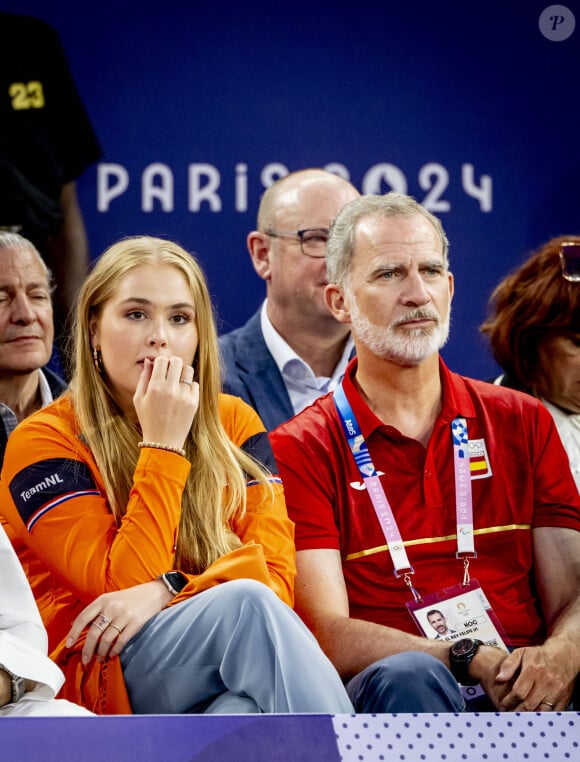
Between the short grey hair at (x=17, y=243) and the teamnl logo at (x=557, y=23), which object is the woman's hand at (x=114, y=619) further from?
the teamnl logo at (x=557, y=23)

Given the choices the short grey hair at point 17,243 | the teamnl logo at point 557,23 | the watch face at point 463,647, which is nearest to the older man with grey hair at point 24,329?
the short grey hair at point 17,243

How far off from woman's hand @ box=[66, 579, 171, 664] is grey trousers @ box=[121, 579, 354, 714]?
0.09 ft

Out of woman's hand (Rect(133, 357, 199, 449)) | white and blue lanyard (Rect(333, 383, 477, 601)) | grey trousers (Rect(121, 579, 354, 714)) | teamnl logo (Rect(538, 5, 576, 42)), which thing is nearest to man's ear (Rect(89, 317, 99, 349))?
Result: woman's hand (Rect(133, 357, 199, 449))

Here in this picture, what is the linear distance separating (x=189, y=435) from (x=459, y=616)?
2.37 feet

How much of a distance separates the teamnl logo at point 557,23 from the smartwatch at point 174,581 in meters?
2.29

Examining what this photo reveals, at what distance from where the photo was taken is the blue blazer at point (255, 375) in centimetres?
344

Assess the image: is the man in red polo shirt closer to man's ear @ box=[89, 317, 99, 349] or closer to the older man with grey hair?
man's ear @ box=[89, 317, 99, 349]

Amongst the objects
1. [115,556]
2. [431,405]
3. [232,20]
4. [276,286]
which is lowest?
[115,556]

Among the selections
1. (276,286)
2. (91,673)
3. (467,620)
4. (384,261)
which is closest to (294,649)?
(91,673)

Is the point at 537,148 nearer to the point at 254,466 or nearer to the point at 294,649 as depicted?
the point at 254,466

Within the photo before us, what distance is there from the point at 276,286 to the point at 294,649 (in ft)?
5.95

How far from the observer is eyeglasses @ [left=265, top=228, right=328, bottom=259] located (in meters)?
3.72

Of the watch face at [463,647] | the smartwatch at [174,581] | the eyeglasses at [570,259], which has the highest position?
the eyeglasses at [570,259]

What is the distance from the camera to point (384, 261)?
290 centimetres
